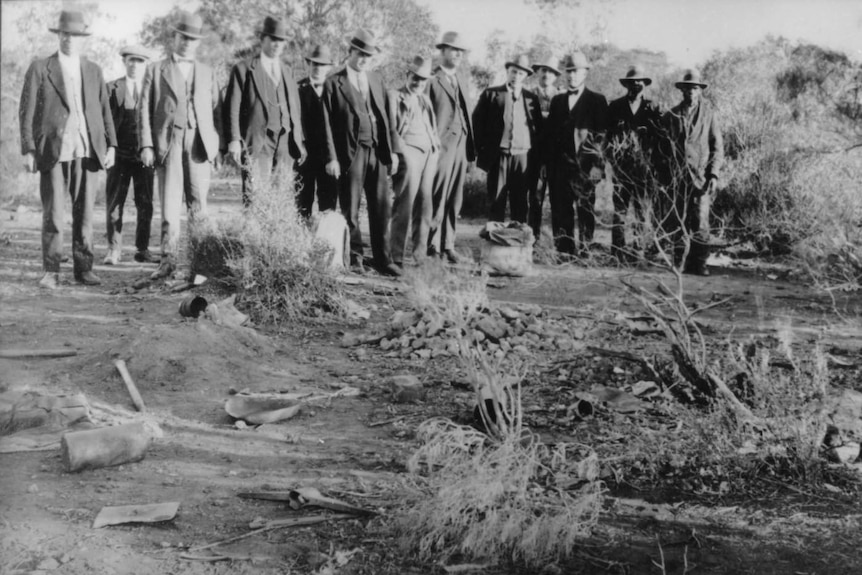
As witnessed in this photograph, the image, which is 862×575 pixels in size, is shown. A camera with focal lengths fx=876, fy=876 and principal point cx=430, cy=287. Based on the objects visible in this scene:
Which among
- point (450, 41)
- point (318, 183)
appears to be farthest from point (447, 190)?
point (450, 41)

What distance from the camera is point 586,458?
3.90m

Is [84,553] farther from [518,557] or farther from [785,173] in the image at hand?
[785,173]

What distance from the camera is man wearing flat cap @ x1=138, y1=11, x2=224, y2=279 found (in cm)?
746

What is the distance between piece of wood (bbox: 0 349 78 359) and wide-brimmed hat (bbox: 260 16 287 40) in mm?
3154

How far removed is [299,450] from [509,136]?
5.22 metres

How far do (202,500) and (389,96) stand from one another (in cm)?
522

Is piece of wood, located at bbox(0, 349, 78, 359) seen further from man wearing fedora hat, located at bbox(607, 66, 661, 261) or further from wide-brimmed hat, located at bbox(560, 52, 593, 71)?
wide-brimmed hat, located at bbox(560, 52, 593, 71)

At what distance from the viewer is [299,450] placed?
4.21 m

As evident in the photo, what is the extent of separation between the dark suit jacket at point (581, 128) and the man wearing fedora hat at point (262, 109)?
8.91 ft

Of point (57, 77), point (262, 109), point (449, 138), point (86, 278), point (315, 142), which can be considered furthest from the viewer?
point (449, 138)

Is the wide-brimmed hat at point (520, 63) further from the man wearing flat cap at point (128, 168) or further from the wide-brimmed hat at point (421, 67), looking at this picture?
the man wearing flat cap at point (128, 168)

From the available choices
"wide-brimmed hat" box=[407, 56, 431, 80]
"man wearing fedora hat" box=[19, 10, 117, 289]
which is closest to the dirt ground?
"man wearing fedora hat" box=[19, 10, 117, 289]

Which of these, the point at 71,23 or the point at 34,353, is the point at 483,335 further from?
the point at 71,23

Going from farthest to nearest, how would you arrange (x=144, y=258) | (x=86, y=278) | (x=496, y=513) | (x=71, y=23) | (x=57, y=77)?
(x=144, y=258) → (x=86, y=278) → (x=57, y=77) → (x=71, y=23) → (x=496, y=513)
